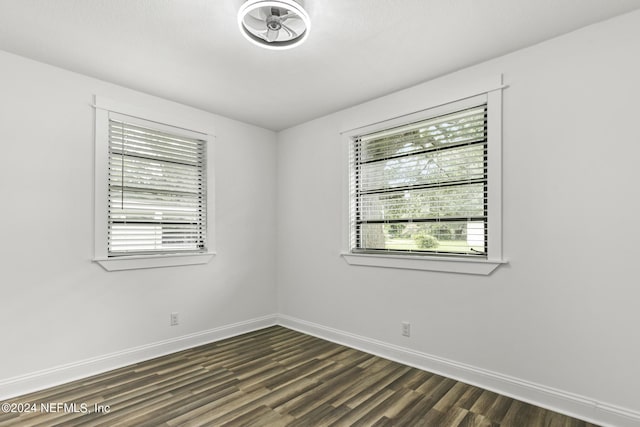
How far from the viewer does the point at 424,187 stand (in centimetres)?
305

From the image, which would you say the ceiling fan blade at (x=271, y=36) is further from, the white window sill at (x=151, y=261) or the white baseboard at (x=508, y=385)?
the white baseboard at (x=508, y=385)

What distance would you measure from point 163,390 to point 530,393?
2.74 meters

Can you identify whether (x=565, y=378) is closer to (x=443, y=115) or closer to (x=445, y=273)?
(x=445, y=273)

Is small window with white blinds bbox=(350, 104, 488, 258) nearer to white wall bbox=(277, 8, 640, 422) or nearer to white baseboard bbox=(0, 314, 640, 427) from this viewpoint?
white wall bbox=(277, 8, 640, 422)

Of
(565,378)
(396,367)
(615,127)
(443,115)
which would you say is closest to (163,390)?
(396,367)

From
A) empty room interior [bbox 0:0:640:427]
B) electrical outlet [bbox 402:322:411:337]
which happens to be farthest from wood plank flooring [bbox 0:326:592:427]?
electrical outlet [bbox 402:322:411:337]

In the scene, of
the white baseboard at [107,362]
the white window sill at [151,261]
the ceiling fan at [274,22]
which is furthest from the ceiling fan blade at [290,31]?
the white baseboard at [107,362]

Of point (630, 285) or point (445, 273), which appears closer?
point (630, 285)

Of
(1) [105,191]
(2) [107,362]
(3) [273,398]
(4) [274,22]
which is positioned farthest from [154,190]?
(3) [273,398]

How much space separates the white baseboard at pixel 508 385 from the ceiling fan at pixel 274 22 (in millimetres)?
2794

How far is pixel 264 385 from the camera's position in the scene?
8.68 feet

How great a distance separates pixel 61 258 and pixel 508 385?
368 cm

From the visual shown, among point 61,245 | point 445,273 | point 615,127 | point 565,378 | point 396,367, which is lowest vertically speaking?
point 396,367

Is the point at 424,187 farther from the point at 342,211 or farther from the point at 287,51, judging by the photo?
the point at 287,51
